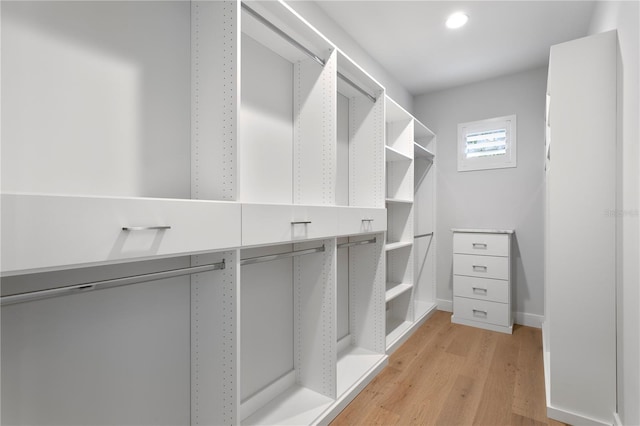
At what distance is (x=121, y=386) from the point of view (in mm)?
1149

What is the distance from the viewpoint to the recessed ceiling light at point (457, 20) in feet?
7.72

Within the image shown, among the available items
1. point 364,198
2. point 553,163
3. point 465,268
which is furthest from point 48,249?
point 465,268

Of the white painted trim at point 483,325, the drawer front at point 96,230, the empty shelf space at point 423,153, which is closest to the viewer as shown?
the drawer front at point 96,230

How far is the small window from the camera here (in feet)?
11.1

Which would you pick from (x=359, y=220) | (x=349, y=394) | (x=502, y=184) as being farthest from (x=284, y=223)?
(x=502, y=184)

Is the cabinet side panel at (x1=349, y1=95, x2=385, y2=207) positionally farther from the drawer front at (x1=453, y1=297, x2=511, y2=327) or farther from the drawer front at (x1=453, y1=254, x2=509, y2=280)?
the drawer front at (x1=453, y1=297, x2=511, y2=327)

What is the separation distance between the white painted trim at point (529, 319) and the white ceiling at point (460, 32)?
104 inches

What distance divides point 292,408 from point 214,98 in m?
1.66

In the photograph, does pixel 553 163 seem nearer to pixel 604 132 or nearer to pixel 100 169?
pixel 604 132

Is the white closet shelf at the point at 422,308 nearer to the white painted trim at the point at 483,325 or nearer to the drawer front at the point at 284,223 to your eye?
the white painted trim at the point at 483,325

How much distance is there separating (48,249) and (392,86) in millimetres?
3399

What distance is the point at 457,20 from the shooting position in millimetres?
2410

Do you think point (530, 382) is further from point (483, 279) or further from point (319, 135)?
point (319, 135)

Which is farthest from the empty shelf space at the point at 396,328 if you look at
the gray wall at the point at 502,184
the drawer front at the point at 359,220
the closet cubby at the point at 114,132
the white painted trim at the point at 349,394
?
the closet cubby at the point at 114,132
